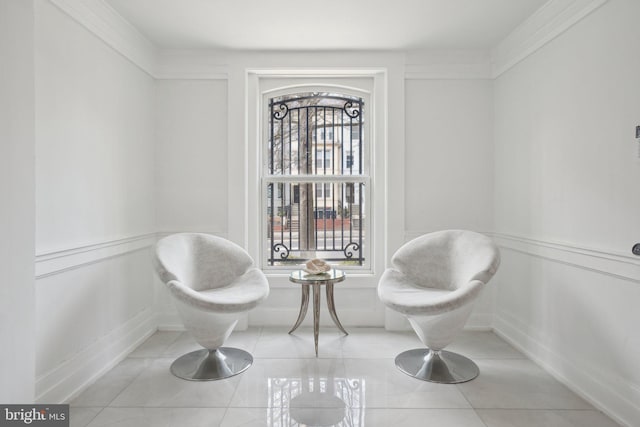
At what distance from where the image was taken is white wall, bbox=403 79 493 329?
3312mm

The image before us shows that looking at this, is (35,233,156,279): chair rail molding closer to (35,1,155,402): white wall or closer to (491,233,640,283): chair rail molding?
(35,1,155,402): white wall

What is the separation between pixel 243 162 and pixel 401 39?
1705 mm

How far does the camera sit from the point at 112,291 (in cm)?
263

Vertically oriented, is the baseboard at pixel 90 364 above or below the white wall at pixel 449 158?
below

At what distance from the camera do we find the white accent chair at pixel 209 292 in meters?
2.25

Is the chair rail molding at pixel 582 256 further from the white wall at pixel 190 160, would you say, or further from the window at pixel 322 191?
the white wall at pixel 190 160

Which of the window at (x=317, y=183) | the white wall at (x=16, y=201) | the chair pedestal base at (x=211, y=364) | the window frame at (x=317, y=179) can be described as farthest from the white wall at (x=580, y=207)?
the white wall at (x=16, y=201)

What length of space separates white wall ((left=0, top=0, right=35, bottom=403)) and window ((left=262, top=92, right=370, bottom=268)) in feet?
6.61


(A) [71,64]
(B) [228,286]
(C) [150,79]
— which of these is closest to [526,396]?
(B) [228,286]

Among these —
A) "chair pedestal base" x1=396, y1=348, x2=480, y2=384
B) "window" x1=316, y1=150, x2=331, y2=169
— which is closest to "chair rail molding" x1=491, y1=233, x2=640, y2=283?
"chair pedestal base" x1=396, y1=348, x2=480, y2=384

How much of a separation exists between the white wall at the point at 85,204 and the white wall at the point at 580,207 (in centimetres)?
304

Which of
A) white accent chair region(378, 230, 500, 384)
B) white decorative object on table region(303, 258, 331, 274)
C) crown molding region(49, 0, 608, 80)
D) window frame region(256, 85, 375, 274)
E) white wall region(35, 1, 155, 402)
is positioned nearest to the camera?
white wall region(35, 1, 155, 402)

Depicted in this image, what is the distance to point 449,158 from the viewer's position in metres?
3.32

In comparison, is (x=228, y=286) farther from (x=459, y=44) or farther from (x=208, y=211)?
(x=459, y=44)
